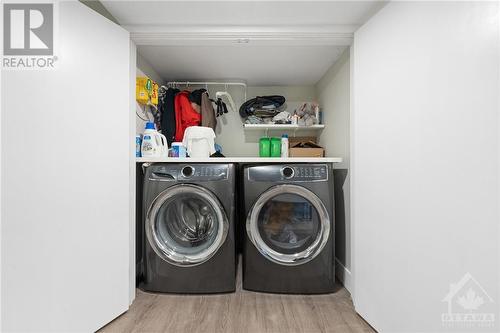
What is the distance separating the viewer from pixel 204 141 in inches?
85.9

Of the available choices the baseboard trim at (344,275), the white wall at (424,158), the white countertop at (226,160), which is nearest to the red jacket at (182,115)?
the white countertop at (226,160)

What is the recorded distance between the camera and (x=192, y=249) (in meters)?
1.76

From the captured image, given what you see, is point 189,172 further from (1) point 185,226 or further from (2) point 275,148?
(2) point 275,148

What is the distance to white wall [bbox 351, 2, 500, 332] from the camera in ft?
2.82

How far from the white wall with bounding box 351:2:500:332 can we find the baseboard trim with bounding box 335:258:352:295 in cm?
28

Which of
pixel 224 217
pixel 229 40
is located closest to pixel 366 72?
pixel 229 40

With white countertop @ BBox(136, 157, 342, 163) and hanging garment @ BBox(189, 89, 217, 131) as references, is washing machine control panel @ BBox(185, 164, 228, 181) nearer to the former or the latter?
white countertop @ BBox(136, 157, 342, 163)

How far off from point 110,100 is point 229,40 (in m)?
0.92

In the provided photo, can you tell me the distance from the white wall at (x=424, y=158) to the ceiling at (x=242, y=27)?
0.23 metres

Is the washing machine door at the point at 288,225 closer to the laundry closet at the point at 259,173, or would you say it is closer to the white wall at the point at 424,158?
the laundry closet at the point at 259,173
